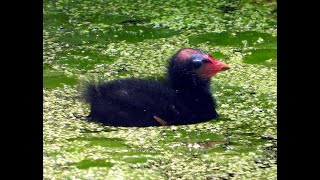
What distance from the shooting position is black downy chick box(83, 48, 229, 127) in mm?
5629

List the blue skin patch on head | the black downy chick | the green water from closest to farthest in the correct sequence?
the green water < the black downy chick < the blue skin patch on head

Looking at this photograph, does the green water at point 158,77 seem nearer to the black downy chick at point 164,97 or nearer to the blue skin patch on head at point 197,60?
the black downy chick at point 164,97

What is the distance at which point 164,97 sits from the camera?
5.70m

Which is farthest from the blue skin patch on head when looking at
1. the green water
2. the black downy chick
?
the green water

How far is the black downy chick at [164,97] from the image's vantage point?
5.63 m

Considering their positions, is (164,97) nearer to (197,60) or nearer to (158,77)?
(197,60)

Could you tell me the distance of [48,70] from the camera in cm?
693

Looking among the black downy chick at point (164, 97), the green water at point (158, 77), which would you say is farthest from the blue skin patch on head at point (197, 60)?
the green water at point (158, 77)

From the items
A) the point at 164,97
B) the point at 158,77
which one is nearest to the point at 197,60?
the point at 164,97

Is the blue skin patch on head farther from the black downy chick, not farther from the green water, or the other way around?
the green water

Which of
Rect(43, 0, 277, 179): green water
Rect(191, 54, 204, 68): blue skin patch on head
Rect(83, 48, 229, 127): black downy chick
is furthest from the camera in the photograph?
Rect(191, 54, 204, 68): blue skin patch on head

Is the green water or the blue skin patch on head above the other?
the blue skin patch on head
